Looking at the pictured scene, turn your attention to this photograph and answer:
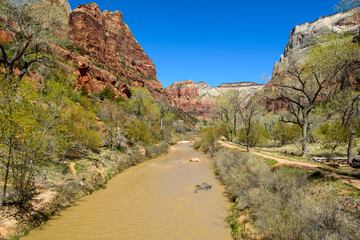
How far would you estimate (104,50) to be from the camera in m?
74.8

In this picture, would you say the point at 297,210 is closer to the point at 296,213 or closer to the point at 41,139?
the point at 296,213

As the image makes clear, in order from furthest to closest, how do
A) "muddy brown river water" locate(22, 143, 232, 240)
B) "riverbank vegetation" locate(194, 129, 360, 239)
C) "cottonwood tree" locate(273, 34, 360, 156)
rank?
"cottonwood tree" locate(273, 34, 360, 156) → "muddy brown river water" locate(22, 143, 232, 240) → "riverbank vegetation" locate(194, 129, 360, 239)

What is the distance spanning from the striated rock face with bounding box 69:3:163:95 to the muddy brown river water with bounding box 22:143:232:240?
131 feet

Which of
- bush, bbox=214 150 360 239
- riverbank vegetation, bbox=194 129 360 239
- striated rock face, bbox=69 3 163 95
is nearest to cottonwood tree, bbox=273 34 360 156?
riverbank vegetation, bbox=194 129 360 239

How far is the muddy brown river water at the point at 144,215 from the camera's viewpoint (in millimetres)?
7235

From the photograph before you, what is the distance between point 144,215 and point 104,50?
81.7 m

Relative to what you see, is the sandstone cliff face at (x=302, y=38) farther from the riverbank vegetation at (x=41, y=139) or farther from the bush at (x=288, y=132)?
the riverbank vegetation at (x=41, y=139)

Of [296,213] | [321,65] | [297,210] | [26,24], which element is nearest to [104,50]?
[26,24]

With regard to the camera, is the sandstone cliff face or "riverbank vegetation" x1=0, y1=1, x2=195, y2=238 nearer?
"riverbank vegetation" x1=0, y1=1, x2=195, y2=238

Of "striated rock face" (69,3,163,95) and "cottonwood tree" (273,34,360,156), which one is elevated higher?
"striated rock face" (69,3,163,95)

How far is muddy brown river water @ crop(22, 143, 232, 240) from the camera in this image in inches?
285

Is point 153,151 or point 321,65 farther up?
point 321,65

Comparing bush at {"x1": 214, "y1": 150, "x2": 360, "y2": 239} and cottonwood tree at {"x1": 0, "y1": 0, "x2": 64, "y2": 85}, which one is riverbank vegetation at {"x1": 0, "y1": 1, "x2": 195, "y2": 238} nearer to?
cottonwood tree at {"x1": 0, "y1": 0, "x2": 64, "y2": 85}

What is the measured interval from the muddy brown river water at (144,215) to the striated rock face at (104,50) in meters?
39.9
